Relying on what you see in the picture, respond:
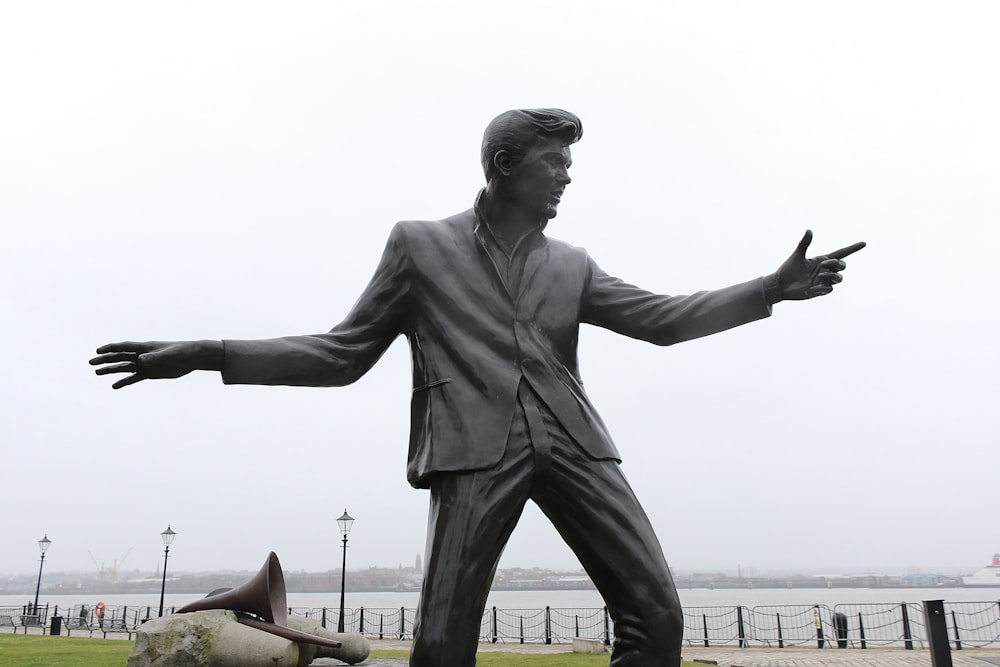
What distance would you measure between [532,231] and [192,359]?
134 centimetres

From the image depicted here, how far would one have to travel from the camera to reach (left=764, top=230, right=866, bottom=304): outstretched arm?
2.73 meters

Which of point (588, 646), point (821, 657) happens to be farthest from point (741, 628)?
point (588, 646)

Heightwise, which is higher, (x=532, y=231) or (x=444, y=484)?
(x=532, y=231)

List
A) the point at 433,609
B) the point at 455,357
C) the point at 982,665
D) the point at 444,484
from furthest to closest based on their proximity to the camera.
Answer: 1. the point at 982,665
2. the point at 455,357
3. the point at 444,484
4. the point at 433,609

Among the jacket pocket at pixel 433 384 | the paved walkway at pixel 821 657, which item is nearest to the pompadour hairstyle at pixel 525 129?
the jacket pocket at pixel 433 384

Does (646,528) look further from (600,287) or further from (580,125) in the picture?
(580,125)

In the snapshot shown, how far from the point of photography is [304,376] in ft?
8.96

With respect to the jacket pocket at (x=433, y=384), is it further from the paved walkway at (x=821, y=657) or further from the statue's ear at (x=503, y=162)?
A: the paved walkway at (x=821, y=657)

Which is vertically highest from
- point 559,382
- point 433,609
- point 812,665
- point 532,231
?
point 532,231

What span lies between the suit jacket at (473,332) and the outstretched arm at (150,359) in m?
0.12

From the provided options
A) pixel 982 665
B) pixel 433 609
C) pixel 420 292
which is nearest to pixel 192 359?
pixel 420 292

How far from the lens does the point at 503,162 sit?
9.68 feet

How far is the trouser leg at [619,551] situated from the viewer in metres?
2.45

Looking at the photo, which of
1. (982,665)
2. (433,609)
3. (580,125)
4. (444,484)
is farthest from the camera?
(982,665)
